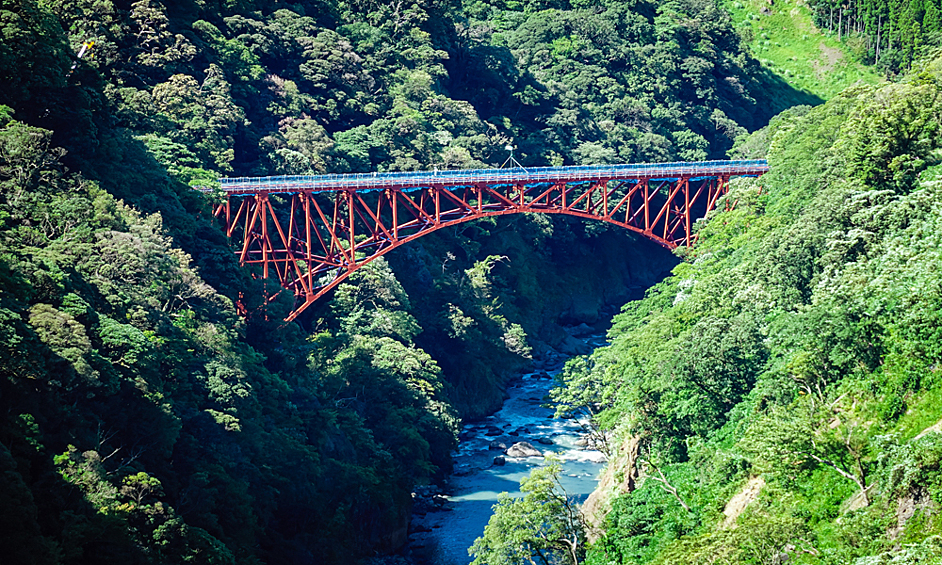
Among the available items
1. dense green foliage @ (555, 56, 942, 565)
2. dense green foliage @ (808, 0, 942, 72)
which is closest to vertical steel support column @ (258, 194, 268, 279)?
dense green foliage @ (555, 56, 942, 565)

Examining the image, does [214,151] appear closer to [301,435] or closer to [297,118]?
[297,118]

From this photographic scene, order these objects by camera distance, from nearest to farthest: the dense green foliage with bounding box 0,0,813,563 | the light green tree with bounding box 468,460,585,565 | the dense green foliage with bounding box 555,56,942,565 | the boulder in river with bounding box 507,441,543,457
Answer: the dense green foliage with bounding box 555,56,942,565 → the light green tree with bounding box 468,460,585,565 → the dense green foliage with bounding box 0,0,813,563 → the boulder in river with bounding box 507,441,543,457

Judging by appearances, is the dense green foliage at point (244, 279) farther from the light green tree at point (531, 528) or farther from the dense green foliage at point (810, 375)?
the dense green foliage at point (810, 375)

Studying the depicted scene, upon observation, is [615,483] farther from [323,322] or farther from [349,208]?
[349,208]

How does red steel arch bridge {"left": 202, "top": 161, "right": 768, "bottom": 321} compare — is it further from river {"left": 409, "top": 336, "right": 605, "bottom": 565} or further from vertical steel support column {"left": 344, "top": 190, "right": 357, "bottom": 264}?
river {"left": 409, "top": 336, "right": 605, "bottom": 565}

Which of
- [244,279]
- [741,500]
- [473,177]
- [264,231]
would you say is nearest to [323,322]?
[264,231]

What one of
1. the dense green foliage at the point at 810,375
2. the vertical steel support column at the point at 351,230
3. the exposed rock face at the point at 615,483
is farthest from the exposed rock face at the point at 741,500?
the vertical steel support column at the point at 351,230
